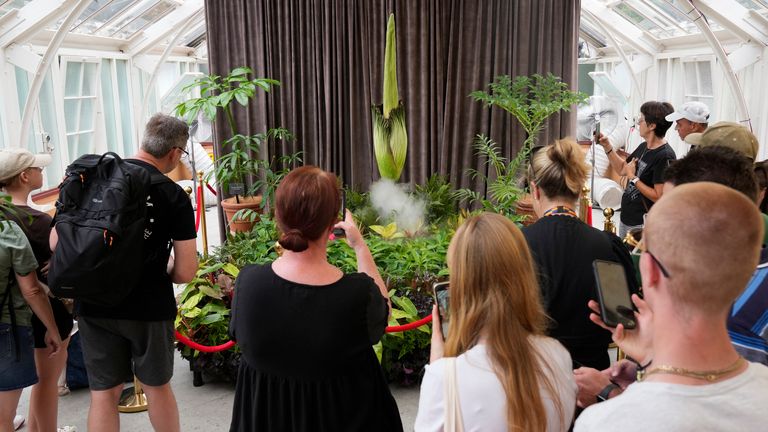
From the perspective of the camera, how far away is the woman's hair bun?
5.95 ft

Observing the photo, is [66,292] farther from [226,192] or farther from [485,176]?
[485,176]

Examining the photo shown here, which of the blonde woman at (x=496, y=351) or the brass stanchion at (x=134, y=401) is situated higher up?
the blonde woman at (x=496, y=351)

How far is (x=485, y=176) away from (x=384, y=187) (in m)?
A: 0.87

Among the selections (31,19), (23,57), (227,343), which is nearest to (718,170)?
(227,343)

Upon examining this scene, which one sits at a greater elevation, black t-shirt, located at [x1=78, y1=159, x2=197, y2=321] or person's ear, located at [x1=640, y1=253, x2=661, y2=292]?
person's ear, located at [x1=640, y1=253, x2=661, y2=292]

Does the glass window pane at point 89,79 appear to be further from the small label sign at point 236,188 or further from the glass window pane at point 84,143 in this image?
the small label sign at point 236,188

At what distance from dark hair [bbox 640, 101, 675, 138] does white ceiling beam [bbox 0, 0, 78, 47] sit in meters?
4.57

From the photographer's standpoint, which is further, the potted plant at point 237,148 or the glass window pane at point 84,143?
the glass window pane at point 84,143

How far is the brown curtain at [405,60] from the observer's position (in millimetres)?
5430

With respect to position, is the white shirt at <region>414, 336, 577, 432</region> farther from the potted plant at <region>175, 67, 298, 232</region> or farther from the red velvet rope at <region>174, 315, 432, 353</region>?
the potted plant at <region>175, 67, 298, 232</region>

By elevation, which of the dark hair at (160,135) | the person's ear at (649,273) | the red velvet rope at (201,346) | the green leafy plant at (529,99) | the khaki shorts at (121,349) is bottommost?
the red velvet rope at (201,346)

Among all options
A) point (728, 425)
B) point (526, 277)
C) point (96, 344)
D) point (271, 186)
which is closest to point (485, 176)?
point (271, 186)

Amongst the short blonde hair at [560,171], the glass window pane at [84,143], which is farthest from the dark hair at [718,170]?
the glass window pane at [84,143]

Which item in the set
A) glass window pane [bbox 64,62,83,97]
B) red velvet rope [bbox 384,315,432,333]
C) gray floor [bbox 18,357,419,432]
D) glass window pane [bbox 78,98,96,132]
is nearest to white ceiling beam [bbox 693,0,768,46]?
red velvet rope [bbox 384,315,432,333]
